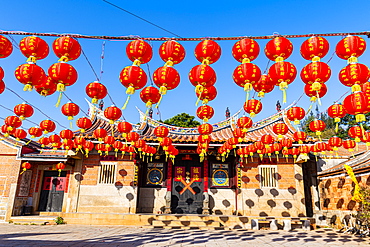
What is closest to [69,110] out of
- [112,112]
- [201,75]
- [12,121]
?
[112,112]

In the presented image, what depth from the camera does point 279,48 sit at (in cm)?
509

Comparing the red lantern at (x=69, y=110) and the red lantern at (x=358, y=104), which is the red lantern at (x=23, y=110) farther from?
the red lantern at (x=358, y=104)

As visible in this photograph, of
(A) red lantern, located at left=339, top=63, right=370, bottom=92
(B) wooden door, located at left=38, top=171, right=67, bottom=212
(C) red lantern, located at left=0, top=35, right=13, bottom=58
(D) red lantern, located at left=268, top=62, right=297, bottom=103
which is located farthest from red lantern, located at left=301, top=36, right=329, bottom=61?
(B) wooden door, located at left=38, top=171, right=67, bottom=212

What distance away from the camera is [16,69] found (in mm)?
5281

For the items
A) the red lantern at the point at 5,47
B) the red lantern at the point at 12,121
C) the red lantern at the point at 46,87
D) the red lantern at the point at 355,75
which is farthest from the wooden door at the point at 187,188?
the red lantern at the point at 5,47

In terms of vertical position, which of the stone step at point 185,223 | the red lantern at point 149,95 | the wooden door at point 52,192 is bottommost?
the stone step at point 185,223

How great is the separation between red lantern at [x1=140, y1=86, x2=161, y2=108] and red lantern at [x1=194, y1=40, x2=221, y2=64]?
4.86 feet

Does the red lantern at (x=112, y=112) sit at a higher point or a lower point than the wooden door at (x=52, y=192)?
higher

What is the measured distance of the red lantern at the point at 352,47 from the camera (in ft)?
16.1

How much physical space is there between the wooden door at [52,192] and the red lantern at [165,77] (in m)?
12.1

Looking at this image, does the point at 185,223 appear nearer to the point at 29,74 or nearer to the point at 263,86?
the point at 263,86

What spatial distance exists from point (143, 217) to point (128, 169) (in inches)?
108

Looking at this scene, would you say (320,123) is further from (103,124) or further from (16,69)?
(103,124)

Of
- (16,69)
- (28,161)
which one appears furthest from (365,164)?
(28,161)
